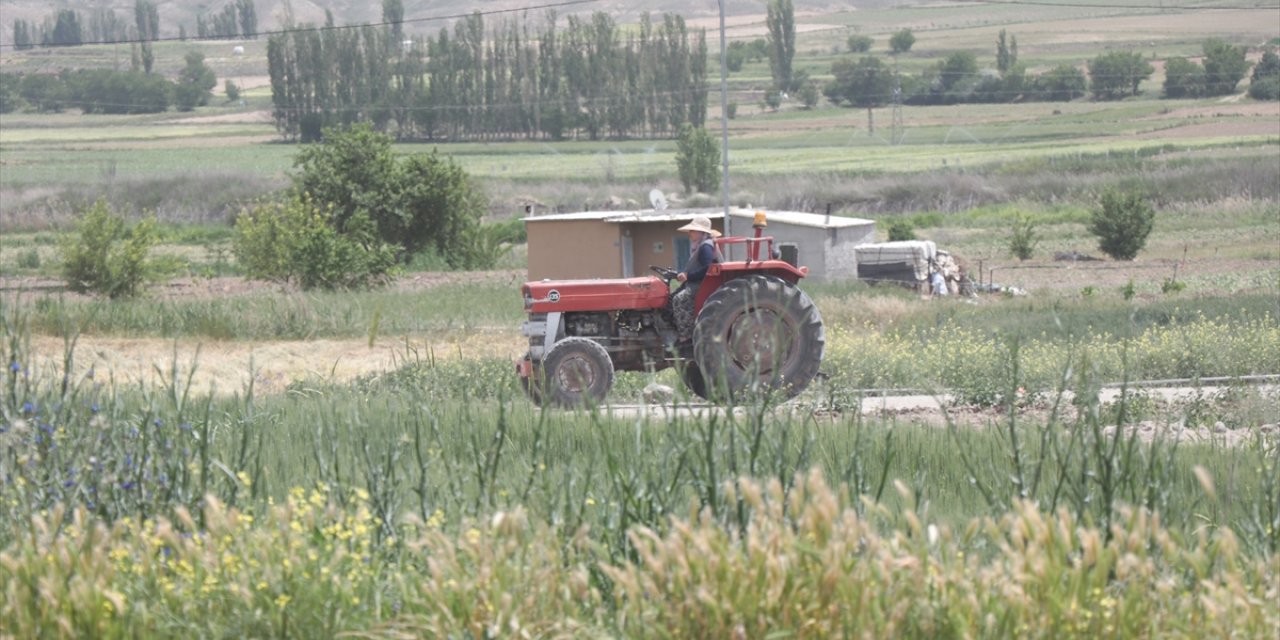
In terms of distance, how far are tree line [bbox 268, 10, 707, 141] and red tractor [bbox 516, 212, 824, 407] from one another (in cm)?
9173

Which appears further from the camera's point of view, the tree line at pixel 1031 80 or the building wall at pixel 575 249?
the tree line at pixel 1031 80

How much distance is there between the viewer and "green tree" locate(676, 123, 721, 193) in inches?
2675

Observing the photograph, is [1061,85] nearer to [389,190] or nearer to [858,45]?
[858,45]

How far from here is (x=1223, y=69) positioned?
117375 millimetres

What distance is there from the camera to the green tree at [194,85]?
466ft

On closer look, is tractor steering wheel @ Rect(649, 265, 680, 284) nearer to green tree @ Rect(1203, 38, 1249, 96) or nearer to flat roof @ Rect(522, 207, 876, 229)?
flat roof @ Rect(522, 207, 876, 229)

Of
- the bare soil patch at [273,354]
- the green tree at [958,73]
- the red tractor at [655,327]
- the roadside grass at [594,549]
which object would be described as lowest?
the bare soil patch at [273,354]

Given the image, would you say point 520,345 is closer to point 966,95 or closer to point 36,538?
point 36,538

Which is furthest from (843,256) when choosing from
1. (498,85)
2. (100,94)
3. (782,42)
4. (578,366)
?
(100,94)

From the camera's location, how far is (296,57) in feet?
345

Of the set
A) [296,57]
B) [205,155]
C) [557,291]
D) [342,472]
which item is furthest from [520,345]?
[296,57]

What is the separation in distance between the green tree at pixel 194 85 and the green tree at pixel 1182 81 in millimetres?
85969

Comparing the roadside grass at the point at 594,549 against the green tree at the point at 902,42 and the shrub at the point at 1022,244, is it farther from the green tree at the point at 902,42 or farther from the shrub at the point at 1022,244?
A: the green tree at the point at 902,42

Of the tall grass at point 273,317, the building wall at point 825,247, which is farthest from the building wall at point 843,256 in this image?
the tall grass at point 273,317
